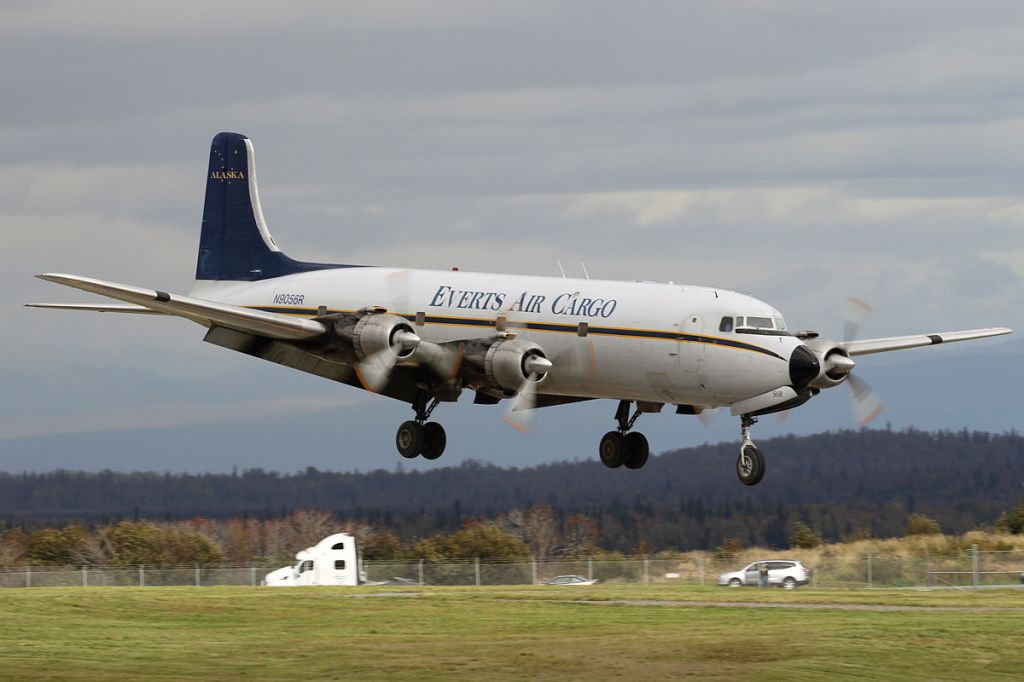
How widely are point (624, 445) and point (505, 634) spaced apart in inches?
482

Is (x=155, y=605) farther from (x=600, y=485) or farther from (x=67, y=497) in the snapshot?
(x=600, y=485)

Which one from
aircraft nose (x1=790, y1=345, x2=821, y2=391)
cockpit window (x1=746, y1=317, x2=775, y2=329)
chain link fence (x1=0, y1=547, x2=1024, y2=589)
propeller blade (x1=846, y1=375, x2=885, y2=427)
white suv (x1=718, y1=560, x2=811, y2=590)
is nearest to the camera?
aircraft nose (x1=790, y1=345, x2=821, y2=391)

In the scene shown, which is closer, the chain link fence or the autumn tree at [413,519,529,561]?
the chain link fence

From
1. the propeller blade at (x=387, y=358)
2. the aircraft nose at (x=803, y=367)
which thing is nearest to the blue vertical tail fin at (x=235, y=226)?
the propeller blade at (x=387, y=358)

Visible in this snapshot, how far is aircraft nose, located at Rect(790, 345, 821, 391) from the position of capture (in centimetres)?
4491

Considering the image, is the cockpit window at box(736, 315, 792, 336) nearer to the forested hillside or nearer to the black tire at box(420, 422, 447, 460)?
the black tire at box(420, 422, 447, 460)

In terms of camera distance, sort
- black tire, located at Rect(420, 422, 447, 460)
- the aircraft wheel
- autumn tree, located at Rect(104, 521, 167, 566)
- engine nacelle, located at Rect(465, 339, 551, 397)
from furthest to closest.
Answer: autumn tree, located at Rect(104, 521, 167, 566)
black tire, located at Rect(420, 422, 447, 460)
engine nacelle, located at Rect(465, 339, 551, 397)
the aircraft wheel

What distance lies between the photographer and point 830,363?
45688 millimetres

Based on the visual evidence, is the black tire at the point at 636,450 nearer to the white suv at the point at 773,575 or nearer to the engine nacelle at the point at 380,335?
the engine nacelle at the point at 380,335

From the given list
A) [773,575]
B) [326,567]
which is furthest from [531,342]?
[773,575]

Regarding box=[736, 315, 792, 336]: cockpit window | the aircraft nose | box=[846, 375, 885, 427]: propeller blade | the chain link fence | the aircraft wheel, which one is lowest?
the chain link fence

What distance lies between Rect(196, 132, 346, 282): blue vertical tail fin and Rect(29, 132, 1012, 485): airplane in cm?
309

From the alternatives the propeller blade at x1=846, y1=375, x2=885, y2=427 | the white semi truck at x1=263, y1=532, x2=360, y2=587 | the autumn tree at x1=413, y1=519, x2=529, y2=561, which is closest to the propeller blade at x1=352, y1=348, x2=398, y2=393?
the propeller blade at x1=846, y1=375, x2=885, y2=427

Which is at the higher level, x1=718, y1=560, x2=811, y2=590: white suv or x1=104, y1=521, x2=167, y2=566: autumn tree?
x1=104, y1=521, x2=167, y2=566: autumn tree
